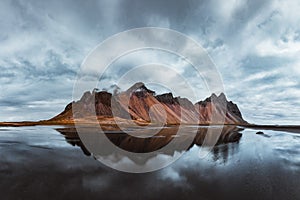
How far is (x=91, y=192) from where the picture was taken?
9.30 meters

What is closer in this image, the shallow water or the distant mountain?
the shallow water

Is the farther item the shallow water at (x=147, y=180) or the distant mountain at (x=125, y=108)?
the distant mountain at (x=125, y=108)

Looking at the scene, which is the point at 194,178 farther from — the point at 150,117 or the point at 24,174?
the point at 150,117

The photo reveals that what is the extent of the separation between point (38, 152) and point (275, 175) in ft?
60.5

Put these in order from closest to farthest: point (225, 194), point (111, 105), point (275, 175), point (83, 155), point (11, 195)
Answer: point (11, 195) → point (225, 194) → point (275, 175) → point (83, 155) → point (111, 105)

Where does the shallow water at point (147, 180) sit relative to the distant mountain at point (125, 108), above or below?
below

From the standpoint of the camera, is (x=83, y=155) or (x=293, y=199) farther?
(x=83, y=155)

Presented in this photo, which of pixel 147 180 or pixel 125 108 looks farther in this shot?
pixel 125 108

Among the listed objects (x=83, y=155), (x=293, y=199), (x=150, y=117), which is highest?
(x=150, y=117)

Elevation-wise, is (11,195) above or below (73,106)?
below

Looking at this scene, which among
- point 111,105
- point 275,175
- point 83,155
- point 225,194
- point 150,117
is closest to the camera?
point 225,194

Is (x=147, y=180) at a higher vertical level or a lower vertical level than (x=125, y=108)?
lower

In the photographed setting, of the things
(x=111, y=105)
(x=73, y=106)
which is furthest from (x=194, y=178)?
(x=73, y=106)

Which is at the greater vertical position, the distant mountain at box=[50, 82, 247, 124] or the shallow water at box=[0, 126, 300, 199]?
A: the distant mountain at box=[50, 82, 247, 124]
